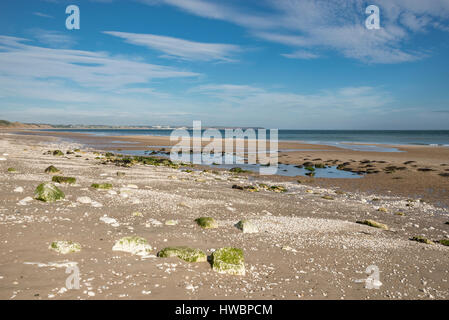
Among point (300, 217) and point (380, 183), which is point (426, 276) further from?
point (380, 183)

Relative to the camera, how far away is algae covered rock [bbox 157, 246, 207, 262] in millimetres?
6027

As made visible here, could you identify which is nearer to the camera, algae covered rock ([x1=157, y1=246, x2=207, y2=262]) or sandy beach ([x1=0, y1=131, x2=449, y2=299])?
sandy beach ([x1=0, y1=131, x2=449, y2=299])

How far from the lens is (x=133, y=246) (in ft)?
20.6

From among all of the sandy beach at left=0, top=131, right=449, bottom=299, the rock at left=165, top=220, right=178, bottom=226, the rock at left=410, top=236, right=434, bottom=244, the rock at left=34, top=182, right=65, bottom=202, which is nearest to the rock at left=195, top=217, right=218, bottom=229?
the sandy beach at left=0, top=131, right=449, bottom=299

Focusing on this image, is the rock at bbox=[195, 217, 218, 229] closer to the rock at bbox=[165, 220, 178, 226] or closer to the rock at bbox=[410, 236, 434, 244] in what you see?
the rock at bbox=[165, 220, 178, 226]

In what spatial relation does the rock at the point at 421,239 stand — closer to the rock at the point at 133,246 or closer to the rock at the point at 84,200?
the rock at the point at 133,246

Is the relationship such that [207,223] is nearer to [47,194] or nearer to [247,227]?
[247,227]

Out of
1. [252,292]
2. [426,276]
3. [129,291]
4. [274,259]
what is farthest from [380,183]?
[129,291]

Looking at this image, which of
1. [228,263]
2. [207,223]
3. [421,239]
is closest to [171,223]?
[207,223]

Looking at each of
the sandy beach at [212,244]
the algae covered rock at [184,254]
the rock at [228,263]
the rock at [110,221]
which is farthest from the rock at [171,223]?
the rock at [228,263]

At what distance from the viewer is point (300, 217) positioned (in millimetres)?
10836

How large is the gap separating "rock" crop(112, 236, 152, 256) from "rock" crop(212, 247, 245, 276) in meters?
1.52

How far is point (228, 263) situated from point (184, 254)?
0.99 m
